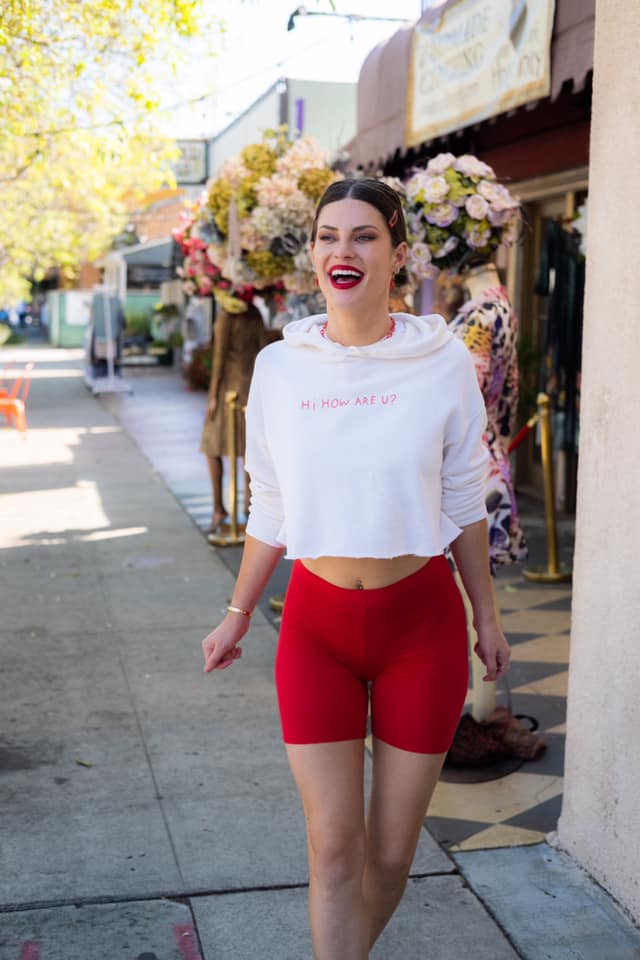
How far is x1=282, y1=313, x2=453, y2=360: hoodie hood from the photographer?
2.50m

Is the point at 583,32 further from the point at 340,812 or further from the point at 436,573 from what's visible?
the point at 340,812

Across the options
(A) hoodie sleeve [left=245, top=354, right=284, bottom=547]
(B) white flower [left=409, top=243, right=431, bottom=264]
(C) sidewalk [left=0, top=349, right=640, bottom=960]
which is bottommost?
(C) sidewalk [left=0, top=349, right=640, bottom=960]

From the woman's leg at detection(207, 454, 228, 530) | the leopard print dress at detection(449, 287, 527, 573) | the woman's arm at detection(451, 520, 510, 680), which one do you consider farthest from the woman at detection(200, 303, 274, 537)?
the woman's arm at detection(451, 520, 510, 680)

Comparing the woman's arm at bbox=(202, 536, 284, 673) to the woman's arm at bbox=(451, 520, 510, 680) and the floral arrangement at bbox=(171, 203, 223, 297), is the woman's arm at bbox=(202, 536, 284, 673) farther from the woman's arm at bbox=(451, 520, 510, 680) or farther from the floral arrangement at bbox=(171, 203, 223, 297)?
the floral arrangement at bbox=(171, 203, 223, 297)

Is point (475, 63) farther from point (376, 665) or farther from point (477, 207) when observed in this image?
point (376, 665)

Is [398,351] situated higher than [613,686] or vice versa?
[398,351]

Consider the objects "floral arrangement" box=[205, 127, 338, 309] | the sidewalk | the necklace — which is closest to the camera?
the necklace

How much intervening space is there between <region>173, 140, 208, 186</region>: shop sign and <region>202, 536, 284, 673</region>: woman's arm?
18.4 meters

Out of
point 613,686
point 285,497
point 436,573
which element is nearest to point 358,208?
point 285,497

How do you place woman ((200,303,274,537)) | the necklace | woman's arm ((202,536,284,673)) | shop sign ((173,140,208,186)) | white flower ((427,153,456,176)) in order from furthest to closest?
shop sign ((173,140,208,186))
woman ((200,303,274,537))
white flower ((427,153,456,176))
woman's arm ((202,536,284,673))
the necklace

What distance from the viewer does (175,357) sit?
28703 millimetres

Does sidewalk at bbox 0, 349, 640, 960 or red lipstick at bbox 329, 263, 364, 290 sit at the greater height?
red lipstick at bbox 329, 263, 364, 290

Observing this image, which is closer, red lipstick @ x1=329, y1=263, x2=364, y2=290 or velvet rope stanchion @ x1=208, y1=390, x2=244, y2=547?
red lipstick @ x1=329, y1=263, x2=364, y2=290

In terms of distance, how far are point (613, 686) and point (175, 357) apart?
2588 centimetres
